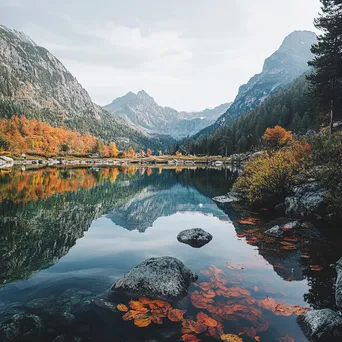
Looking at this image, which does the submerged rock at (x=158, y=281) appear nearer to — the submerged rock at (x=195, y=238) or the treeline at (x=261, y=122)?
the submerged rock at (x=195, y=238)

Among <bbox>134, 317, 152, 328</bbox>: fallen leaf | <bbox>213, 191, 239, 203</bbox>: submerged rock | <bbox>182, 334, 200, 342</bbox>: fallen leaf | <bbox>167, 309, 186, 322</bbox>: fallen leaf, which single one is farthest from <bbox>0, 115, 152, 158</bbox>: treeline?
<bbox>182, 334, 200, 342</bbox>: fallen leaf

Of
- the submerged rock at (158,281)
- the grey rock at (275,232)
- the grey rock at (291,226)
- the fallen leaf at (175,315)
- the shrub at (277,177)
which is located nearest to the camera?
the fallen leaf at (175,315)

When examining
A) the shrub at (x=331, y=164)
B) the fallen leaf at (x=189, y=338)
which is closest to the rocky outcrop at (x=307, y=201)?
the shrub at (x=331, y=164)

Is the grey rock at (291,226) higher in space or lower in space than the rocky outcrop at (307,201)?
lower

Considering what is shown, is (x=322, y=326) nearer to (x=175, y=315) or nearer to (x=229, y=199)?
(x=175, y=315)

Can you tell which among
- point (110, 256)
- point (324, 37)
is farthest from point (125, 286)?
point (324, 37)

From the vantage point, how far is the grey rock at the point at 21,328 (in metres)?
7.61

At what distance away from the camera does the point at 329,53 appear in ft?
125

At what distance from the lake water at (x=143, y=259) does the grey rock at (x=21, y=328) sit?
0.54 ft

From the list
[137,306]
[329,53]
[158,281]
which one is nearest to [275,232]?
[158,281]

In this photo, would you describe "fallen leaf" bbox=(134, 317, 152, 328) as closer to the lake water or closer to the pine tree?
the lake water

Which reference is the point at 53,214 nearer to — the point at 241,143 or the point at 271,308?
the point at 271,308

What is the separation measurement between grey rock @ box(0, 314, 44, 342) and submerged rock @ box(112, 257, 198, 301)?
3.19 m

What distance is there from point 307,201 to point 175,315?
16.6 m
